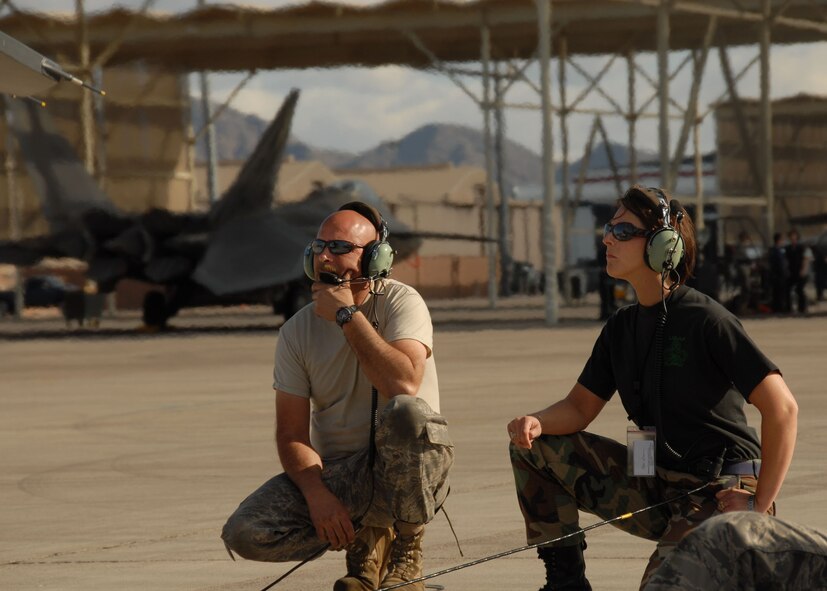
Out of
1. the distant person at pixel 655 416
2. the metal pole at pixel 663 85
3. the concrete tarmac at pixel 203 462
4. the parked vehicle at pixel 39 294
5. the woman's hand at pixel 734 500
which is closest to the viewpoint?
the woman's hand at pixel 734 500

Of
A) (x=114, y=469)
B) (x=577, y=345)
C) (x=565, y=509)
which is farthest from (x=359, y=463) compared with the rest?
(x=577, y=345)

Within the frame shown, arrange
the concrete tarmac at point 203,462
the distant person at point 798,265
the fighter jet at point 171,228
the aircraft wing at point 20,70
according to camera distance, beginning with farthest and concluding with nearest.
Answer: the distant person at point 798,265, the fighter jet at point 171,228, the concrete tarmac at point 203,462, the aircraft wing at point 20,70

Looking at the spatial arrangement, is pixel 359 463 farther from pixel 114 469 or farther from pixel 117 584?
pixel 114 469

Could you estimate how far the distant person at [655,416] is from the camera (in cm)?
543

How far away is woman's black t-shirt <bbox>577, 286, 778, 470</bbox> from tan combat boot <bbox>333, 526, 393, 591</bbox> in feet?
3.81

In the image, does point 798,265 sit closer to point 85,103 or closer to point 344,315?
point 85,103

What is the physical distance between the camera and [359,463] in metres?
5.89

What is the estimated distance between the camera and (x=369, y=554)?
5969 mm

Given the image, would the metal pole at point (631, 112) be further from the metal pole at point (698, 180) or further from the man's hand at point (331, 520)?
the man's hand at point (331, 520)

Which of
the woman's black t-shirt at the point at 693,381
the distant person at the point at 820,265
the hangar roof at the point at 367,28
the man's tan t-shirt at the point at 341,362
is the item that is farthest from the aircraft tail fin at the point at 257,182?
the woman's black t-shirt at the point at 693,381

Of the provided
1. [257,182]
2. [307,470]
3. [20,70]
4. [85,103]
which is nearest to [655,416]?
[307,470]

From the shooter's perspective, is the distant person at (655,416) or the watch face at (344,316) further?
the watch face at (344,316)

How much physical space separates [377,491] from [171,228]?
28386 mm

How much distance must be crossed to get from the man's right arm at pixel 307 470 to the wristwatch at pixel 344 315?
0.48 meters
